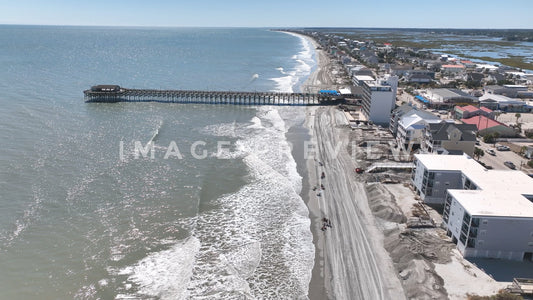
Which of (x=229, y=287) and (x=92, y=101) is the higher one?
(x=92, y=101)

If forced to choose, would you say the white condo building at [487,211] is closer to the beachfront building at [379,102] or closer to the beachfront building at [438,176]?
the beachfront building at [438,176]

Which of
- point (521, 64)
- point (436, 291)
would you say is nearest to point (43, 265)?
point (436, 291)

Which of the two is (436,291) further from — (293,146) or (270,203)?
(293,146)

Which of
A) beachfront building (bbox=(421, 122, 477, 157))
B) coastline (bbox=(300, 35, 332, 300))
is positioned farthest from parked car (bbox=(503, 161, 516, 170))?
coastline (bbox=(300, 35, 332, 300))

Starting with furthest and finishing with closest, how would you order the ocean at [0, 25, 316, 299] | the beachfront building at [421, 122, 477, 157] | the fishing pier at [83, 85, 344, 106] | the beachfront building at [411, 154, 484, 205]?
the fishing pier at [83, 85, 344, 106] < the beachfront building at [421, 122, 477, 157] < the beachfront building at [411, 154, 484, 205] < the ocean at [0, 25, 316, 299]

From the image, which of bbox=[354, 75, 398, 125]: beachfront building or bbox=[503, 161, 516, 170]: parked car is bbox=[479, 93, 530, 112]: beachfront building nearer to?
bbox=[354, 75, 398, 125]: beachfront building

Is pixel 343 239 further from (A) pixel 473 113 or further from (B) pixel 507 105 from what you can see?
(B) pixel 507 105

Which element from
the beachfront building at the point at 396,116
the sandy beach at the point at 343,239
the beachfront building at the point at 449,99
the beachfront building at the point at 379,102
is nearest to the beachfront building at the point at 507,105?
the beachfront building at the point at 449,99
